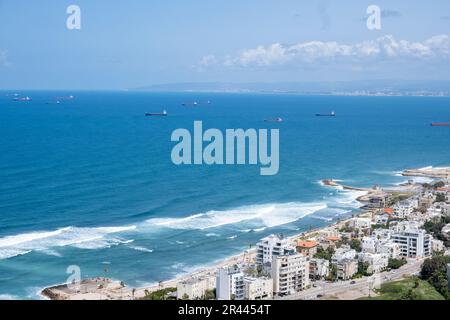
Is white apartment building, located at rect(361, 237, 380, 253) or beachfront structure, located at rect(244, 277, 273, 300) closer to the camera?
beachfront structure, located at rect(244, 277, 273, 300)

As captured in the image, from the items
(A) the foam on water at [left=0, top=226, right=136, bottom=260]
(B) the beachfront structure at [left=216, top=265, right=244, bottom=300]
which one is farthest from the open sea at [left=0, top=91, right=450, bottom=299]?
(B) the beachfront structure at [left=216, top=265, right=244, bottom=300]

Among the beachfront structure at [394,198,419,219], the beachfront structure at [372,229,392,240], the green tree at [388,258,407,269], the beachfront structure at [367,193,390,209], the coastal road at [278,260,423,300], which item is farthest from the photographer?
the beachfront structure at [367,193,390,209]

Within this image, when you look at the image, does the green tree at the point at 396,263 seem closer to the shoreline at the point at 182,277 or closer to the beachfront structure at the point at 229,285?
the shoreline at the point at 182,277

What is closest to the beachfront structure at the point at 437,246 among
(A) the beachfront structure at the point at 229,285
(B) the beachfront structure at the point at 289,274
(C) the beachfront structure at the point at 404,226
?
(C) the beachfront structure at the point at 404,226

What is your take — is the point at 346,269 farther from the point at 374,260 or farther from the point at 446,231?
the point at 446,231

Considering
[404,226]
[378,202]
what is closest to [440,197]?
[378,202]

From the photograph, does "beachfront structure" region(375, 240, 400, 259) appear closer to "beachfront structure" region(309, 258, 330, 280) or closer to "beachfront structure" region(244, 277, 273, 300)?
"beachfront structure" region(309, 258, 330, 280)
